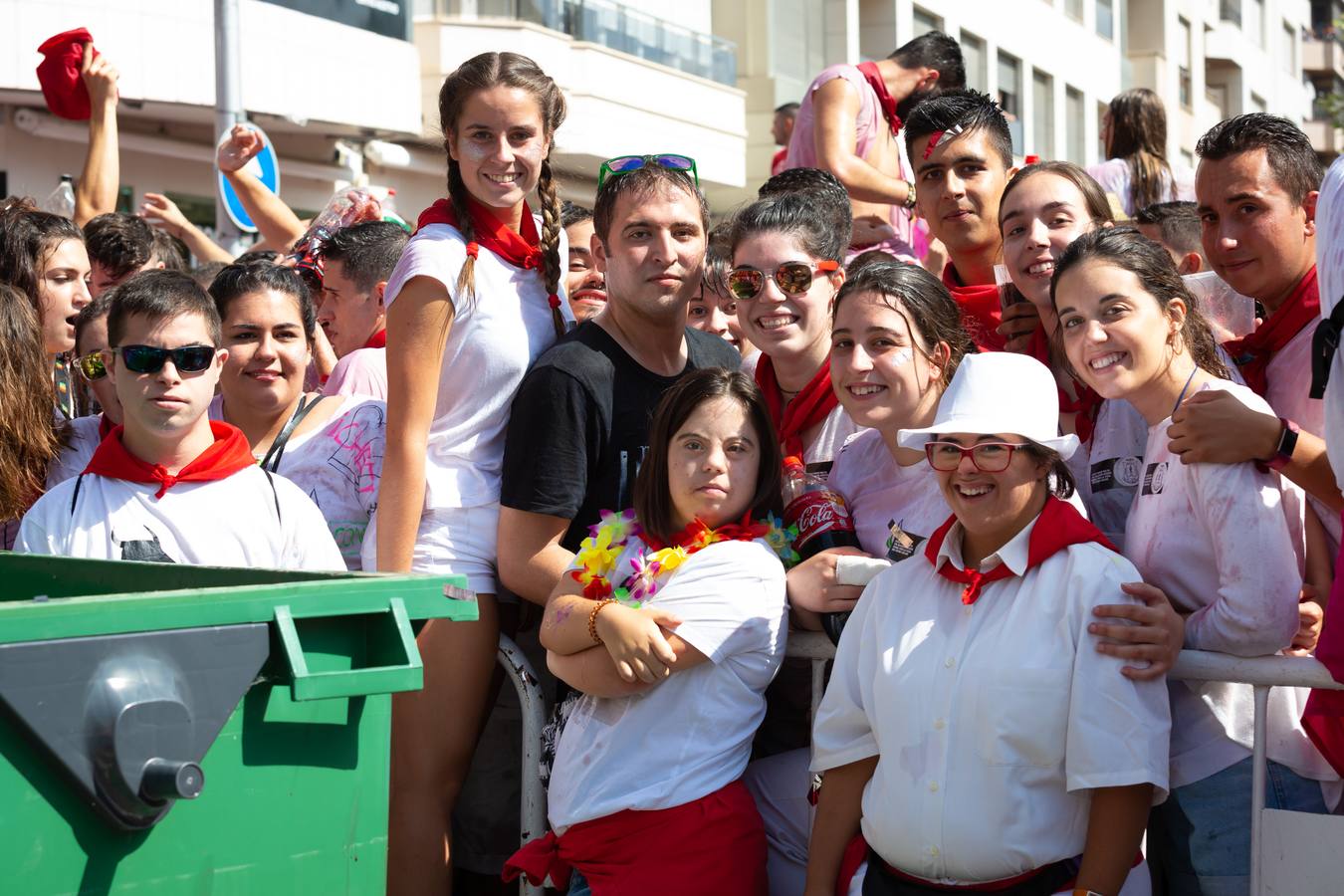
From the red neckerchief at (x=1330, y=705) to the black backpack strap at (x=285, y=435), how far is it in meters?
2.81

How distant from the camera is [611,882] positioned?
334cm

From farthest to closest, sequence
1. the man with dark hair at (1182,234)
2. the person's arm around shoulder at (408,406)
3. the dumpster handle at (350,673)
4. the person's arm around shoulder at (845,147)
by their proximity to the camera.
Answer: the person's arm around shoulder at (845,147) < the man with dark hair at (1182,234) < the person's arm around shoulder at (408,406) < the dumpster handle at (350,673)

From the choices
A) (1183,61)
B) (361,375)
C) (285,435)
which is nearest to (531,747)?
(285,435)

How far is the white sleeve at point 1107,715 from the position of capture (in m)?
2.81

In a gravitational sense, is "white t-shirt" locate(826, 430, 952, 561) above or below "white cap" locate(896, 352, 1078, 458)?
below

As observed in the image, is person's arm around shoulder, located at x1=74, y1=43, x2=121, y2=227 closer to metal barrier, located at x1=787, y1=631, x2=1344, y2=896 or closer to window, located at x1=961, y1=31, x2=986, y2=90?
metal barrier, located at x1=787, y1=631, x2=1344, y2=896

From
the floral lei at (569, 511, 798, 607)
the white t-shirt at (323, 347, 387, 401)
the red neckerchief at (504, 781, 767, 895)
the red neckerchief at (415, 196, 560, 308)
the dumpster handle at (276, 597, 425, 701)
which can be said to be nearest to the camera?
the dumpster handle at (276, 597, 425, 701)

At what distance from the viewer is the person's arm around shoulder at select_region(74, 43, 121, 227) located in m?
6.73

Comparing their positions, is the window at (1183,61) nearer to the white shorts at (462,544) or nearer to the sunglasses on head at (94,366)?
the sunglasses on head at (94,366)

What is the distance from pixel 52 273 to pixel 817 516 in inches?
128

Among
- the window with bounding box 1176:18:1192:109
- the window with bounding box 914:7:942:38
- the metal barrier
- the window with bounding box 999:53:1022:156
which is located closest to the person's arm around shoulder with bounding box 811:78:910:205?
the metal barrier

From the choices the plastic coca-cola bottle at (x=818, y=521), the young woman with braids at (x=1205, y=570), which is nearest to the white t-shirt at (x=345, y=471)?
the plastic coca-cola bottle at (x=818, y=521)

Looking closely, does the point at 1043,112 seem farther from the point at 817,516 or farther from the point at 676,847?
the point at 676,847

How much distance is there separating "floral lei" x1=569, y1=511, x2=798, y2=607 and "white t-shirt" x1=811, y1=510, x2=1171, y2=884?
1.80ft
